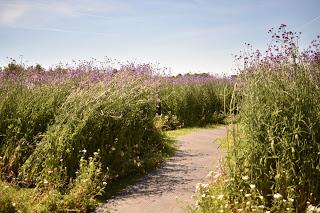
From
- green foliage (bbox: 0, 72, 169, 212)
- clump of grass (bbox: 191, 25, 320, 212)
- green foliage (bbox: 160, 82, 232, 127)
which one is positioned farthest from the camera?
green foliage (bbox: 160, 82, 232, 127)

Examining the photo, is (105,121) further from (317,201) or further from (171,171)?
(317,201)

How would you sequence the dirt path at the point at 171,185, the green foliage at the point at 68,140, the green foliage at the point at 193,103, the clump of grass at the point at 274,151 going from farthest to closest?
1. the green foliage at the point at 193,103
2. the green foliage at the point at 68,140
3. the dirt path at the point at 171,185
4. the clump of grass at the point at 274,151

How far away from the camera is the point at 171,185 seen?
23.9 feet

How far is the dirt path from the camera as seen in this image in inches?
244

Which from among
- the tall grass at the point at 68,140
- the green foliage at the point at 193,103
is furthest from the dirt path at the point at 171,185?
the green foliage at the point at 193,103

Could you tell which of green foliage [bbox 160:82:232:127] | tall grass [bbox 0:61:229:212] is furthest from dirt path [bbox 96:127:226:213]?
green foliage [bbox 160:82:232:127]

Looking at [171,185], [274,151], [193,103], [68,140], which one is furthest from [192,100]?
[274,151]

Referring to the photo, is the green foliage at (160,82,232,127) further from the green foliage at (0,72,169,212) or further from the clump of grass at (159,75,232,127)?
the green foliage at (0,72,169,212)

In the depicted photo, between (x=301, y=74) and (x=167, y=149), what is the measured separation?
5140 mm

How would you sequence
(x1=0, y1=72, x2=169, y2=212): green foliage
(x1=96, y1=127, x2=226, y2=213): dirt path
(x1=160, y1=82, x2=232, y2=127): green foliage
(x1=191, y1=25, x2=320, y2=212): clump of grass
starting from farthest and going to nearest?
(x1=160, y1=82, x2=232, y2=127): green foliage → (x1=0, y1=72, x2=169, y2=212): green foliage → (x1=96, y1=127, x2=226, y2=213): dirt path → (x1=191, y1=25, x2=320, y2=212): clump of grass

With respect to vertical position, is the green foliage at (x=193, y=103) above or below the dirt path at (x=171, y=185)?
above

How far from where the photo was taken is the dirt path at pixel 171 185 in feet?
20.3

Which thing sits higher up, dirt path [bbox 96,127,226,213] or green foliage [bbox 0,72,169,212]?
green foliage [bbox 0,72,169,212]

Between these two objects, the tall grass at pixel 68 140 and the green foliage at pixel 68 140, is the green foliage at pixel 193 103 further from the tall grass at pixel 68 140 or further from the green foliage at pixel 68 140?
the green foliage at pixel 68 140
